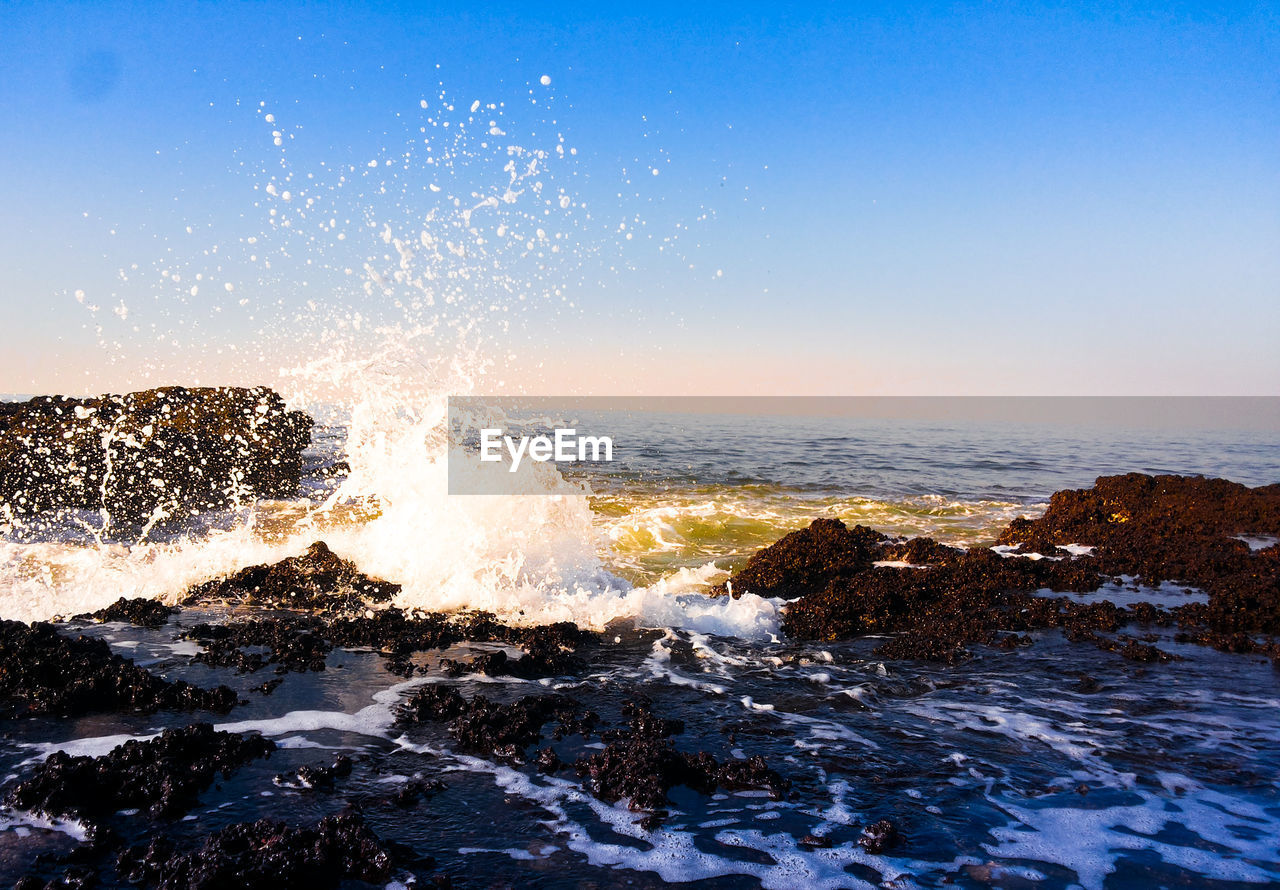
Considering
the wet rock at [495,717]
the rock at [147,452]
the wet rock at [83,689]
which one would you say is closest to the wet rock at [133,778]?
the wet rock at [83,689]

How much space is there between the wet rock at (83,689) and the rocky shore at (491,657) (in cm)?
2

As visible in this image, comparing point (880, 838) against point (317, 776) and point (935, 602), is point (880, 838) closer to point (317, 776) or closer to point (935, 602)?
point (317, 776)

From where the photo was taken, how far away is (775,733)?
543cm

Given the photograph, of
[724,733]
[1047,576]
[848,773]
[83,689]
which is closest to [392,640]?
[83,689]

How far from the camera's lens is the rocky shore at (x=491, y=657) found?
383 centimetres

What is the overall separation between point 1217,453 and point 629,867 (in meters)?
46.4

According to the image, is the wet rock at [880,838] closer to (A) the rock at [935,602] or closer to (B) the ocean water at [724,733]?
(B) the ocean water at [724,733]

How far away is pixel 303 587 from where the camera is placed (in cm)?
938

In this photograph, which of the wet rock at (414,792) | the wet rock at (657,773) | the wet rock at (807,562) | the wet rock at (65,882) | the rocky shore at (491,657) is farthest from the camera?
the wet rock at (807,562)

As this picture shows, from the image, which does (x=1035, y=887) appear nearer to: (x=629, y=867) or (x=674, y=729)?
(x=629, y=867)

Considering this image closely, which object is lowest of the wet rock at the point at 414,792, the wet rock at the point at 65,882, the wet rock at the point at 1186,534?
the wet rock at the point at 414,792

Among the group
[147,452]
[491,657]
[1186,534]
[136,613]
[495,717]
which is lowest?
[136,613]

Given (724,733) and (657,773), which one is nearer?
(657,773)

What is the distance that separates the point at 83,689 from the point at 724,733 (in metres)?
5.08
